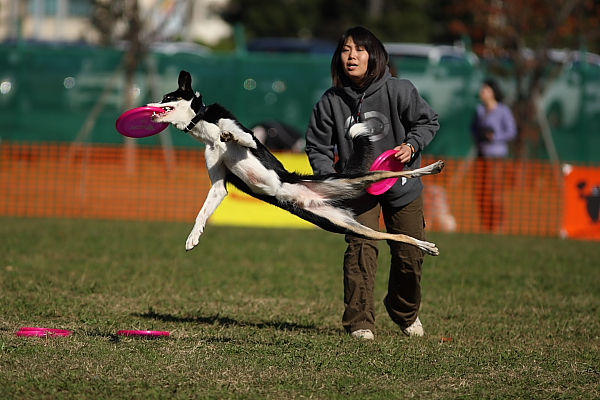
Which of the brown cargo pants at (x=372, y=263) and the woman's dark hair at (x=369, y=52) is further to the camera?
the brown cargo pants at (x=372, y=263)

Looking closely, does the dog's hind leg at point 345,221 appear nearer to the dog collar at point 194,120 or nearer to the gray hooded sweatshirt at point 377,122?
the gray hooded sweatshirt at point 377,122

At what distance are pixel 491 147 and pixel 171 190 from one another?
4757mm

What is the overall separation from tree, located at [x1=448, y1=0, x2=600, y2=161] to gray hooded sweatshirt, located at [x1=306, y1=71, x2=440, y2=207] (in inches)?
360

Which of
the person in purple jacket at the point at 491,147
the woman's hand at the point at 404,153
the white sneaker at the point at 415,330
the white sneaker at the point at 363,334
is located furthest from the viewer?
the person in purple jacket at the point at 491,147


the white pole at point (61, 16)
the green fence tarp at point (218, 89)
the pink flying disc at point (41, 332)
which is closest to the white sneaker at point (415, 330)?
the pink flying disc at point (41, 332)

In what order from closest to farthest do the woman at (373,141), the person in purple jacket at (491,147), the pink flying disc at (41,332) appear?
the pink flying disc at (41,332) < the woman at (373,141) < the person in purple jacket at (491,147)

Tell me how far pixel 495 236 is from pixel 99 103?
24.0ft

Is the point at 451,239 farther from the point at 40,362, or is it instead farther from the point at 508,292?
the point at 40,362

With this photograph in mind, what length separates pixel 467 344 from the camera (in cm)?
518

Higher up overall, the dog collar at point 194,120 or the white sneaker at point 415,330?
the dog collar at point 194,120

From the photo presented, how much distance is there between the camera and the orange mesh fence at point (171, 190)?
1138cm

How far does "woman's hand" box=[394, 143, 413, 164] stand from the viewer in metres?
4.73

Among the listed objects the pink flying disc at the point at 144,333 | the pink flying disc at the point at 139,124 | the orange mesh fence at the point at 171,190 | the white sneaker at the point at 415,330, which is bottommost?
the orange mesh fence at the point at 171,190

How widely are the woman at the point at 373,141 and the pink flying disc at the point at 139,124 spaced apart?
1013 mm
